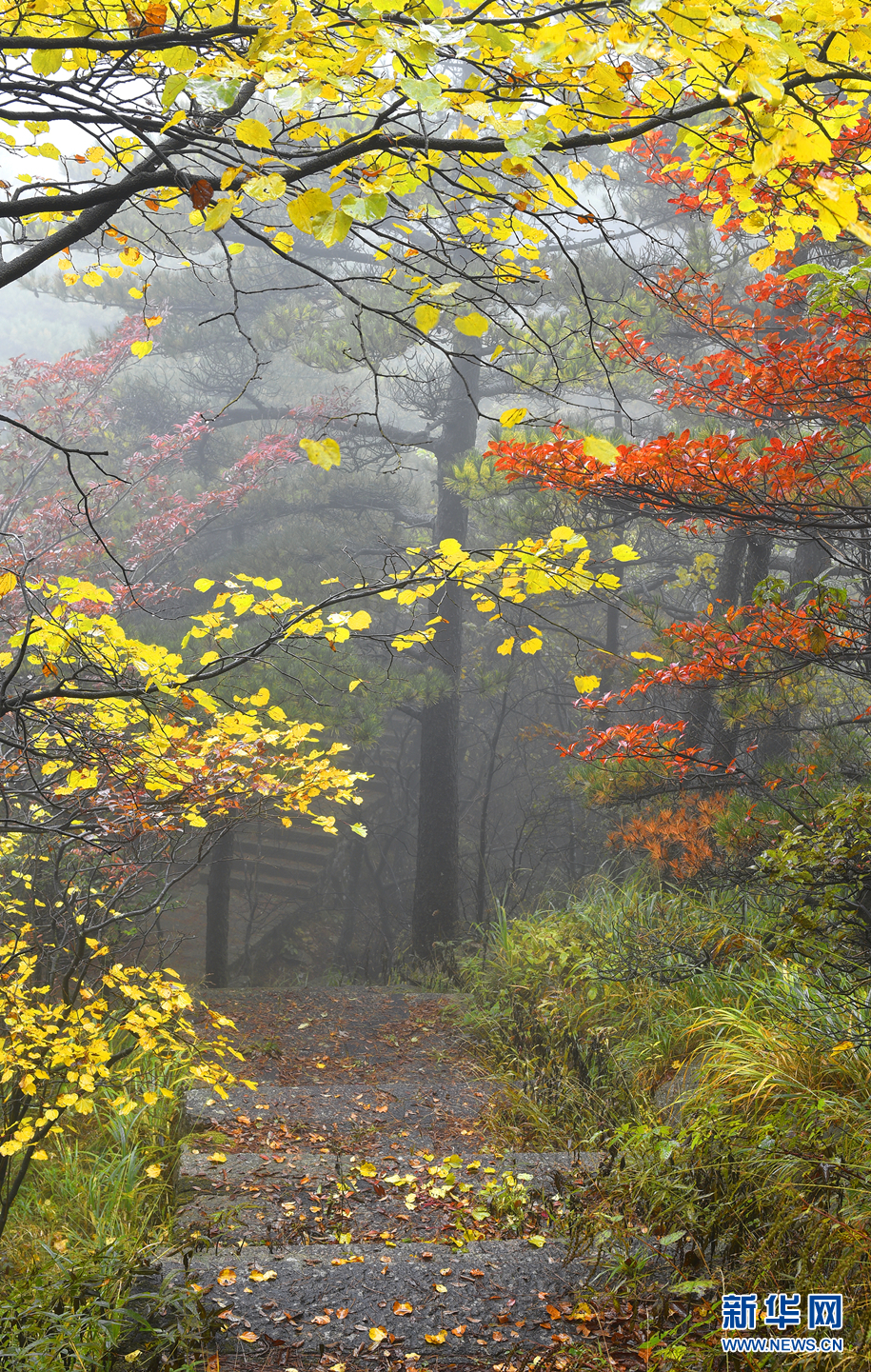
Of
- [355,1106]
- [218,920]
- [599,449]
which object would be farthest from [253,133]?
[218,920]

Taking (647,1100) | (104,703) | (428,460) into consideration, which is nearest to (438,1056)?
(647,1100)

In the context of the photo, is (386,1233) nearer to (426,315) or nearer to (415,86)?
(426,315)

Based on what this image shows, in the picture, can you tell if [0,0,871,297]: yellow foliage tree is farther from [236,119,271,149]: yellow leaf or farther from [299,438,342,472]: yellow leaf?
[299,438,342,472]: yellow leaf

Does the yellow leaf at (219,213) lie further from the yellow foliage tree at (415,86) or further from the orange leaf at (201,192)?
the orange leaf at (201,192)

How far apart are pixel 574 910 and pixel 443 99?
5.53 meters

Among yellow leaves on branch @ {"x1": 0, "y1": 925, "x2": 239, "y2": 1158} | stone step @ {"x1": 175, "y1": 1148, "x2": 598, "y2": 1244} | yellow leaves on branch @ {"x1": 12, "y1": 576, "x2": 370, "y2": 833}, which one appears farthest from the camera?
stone step @ {"x1": 175, "y1": 1148, "x2": 598, "y2": 1244}

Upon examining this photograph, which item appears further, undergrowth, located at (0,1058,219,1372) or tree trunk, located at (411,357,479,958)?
tree trunk, located at (411,357,479,958)

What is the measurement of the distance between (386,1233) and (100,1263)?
3.14ft

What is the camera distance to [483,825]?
333 inches

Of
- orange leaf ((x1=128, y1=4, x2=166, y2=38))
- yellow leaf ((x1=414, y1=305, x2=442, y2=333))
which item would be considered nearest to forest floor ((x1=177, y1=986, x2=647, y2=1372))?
yellow leaf ((x1=414, y1=305, x2=442, y2=333))

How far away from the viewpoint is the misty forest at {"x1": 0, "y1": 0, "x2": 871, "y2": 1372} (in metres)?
1.65

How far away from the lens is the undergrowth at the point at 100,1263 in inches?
89.6

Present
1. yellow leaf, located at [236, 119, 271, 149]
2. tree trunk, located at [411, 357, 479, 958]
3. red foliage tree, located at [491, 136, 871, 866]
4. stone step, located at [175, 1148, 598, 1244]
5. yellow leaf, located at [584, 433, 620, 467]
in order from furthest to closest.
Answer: tree trunk, located at [411, 357, 479, 958]
red foliage tree, located at [491, 136, 871, 866]
stone step, located at [175, 1148, 598, 1244]
yellow leaf, located at [584, 433, 620, 467]
yellow leaf, located at [236, 119, 271, 149]

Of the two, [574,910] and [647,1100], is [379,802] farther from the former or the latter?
[647,1100]
